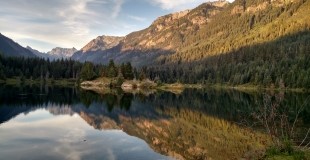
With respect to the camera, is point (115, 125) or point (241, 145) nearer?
point (241, 145)

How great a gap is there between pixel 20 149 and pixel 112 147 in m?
10.1

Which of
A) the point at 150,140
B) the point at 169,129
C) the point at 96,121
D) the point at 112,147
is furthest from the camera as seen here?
the point at 96,121

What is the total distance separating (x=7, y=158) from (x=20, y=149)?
4455 mm

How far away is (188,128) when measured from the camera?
56.7 m

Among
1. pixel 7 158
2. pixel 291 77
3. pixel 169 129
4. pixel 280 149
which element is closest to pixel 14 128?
pixel 7 158

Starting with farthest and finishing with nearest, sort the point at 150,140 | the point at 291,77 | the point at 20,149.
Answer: the point at 291,77 → the point at 150,140 → the point at 20,149

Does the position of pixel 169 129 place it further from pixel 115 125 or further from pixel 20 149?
pixel 20 149

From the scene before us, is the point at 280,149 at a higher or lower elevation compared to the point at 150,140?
higher

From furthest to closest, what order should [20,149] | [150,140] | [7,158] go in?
[150,140], [20,149], [7,158]

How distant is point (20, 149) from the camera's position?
3612 cm

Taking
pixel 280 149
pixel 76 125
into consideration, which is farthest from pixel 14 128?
pixel 280 149

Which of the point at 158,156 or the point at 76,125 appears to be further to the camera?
the point at 76,125

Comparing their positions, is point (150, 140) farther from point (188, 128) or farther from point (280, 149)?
point (280, 149)

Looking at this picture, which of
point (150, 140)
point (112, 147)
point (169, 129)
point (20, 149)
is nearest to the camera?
point (20, 149)
